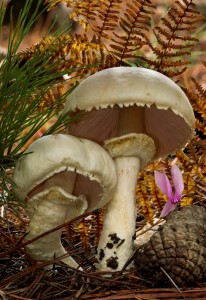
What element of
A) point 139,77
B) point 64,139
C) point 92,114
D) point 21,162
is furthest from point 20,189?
point 139,77

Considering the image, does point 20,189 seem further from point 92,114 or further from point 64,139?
point 92,114

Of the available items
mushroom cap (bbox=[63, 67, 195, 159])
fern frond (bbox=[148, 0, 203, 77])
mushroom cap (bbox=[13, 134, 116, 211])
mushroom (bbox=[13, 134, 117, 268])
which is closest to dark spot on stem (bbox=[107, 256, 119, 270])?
mushroom (bbox=[13, 134, 117, 268])

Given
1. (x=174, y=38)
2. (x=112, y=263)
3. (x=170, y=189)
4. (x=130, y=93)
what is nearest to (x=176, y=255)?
(x=112, y=263)

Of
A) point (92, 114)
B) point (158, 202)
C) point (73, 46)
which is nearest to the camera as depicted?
point (92, 114)

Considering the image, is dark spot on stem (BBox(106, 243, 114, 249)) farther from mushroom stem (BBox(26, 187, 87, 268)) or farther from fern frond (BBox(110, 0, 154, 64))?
fern frond (BBox(110, 0, 154, 64))

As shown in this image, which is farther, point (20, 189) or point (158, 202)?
point (158, 202)
